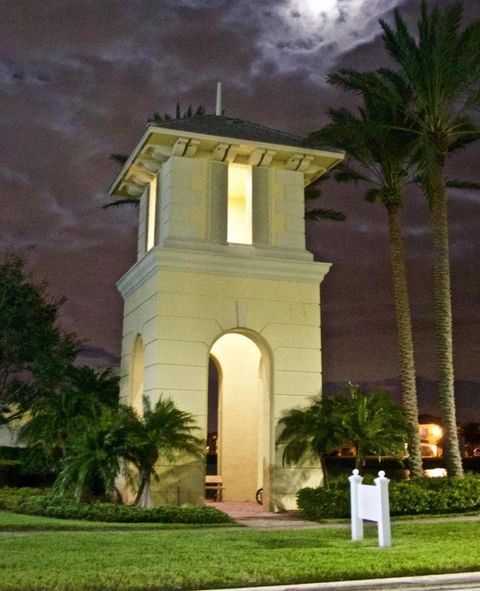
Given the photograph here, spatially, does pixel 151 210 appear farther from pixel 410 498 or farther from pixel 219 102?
pixel 410 498

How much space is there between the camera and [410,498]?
57.1 feet

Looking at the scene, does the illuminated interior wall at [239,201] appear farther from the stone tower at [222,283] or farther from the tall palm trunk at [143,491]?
the tall palm trunk at [143,491]

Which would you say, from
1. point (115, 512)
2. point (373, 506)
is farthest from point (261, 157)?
point (373, 506)

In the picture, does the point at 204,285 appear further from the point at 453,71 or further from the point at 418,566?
the point at 418,566

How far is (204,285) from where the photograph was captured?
19891 mm

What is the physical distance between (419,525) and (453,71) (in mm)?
12155

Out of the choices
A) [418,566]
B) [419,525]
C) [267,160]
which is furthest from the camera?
[267,160]

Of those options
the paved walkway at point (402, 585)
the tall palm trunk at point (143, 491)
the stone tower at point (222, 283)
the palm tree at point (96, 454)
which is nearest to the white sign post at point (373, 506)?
the paved walkway at point (402, 585)

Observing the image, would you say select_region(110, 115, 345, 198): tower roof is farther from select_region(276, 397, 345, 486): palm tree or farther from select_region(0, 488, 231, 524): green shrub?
select_region(0, 488, 231, 524): green shrub

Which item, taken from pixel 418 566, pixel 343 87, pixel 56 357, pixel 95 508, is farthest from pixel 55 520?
pixel 343 87

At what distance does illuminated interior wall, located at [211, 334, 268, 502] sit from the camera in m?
22.7

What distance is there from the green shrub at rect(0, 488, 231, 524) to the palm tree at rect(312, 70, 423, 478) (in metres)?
6.67

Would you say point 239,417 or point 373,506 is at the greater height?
point 239,417

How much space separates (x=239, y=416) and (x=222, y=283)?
522cm
